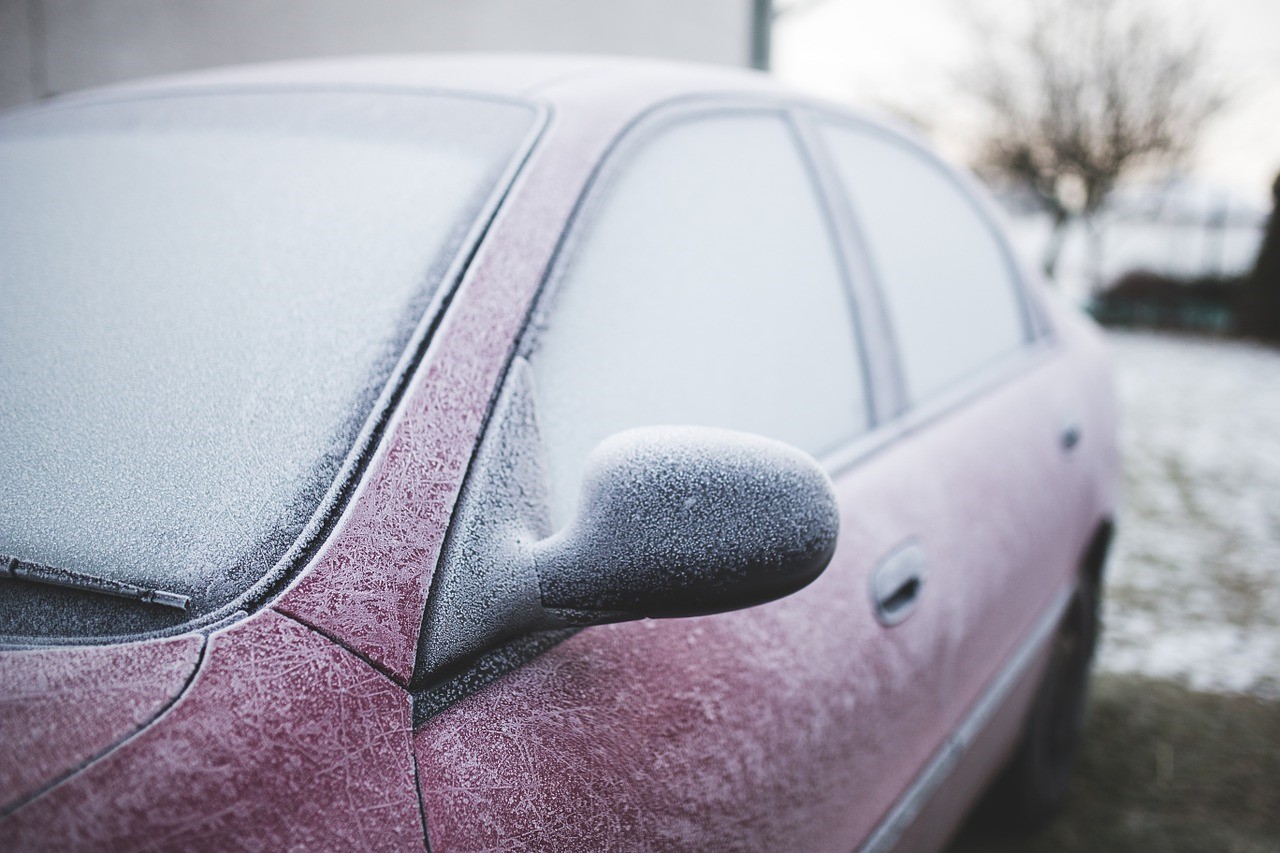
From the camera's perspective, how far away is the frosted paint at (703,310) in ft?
3.53

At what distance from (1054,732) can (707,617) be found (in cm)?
185

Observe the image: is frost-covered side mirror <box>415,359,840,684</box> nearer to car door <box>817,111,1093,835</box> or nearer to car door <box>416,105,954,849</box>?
car door <box>416,105,954,849</box>

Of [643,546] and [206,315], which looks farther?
[206,315]

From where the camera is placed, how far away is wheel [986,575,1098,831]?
2314mm

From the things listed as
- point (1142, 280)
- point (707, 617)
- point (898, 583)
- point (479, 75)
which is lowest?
point (1142, 280)

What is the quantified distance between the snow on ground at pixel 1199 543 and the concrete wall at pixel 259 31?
4.33 m

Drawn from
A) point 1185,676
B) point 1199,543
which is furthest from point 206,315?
point 1199,543

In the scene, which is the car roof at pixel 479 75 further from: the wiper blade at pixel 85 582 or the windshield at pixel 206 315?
the wiper blade at pixel 85 582

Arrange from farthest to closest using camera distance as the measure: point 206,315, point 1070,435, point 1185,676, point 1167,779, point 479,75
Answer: point 1185,676 < point 1167,779 < point 1070,435 < point 479,75 < point 206,315

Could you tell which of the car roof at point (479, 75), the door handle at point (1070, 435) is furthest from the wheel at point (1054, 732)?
the car roof at point (479, 75)

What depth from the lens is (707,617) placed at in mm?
1060

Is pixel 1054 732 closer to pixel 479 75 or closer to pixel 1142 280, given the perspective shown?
pixel 479 75

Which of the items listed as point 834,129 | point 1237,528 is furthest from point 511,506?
point 1237,528

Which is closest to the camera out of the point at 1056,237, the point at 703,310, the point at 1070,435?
the point at 703,310
